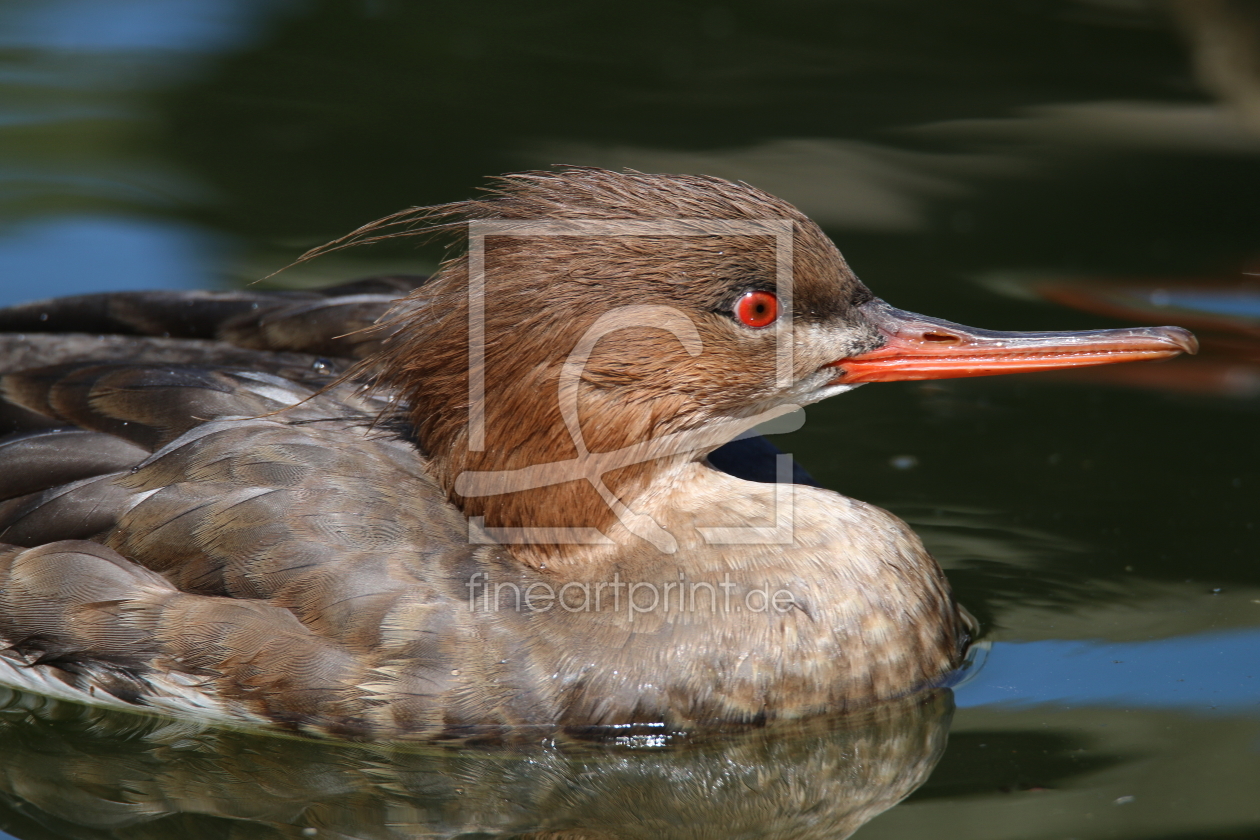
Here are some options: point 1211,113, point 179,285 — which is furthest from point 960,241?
point 179,285

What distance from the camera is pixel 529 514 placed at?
16.0ft

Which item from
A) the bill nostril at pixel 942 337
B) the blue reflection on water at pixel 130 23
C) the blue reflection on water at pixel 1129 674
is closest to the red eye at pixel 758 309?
the bill nostril at pixel 942 337

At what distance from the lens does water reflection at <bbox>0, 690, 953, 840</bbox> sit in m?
4.46

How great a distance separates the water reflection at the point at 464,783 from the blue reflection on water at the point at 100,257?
345cm

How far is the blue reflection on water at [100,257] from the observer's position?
7.86m

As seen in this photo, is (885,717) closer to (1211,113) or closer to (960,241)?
(960,241)

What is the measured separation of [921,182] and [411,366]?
4.61m

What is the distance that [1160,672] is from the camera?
509 cm

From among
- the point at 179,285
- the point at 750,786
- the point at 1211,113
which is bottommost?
the point at 750,786

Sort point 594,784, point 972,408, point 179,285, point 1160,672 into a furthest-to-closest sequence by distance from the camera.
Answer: point 179,285 → point 972,408 → point 1160,672 → point 594,784
